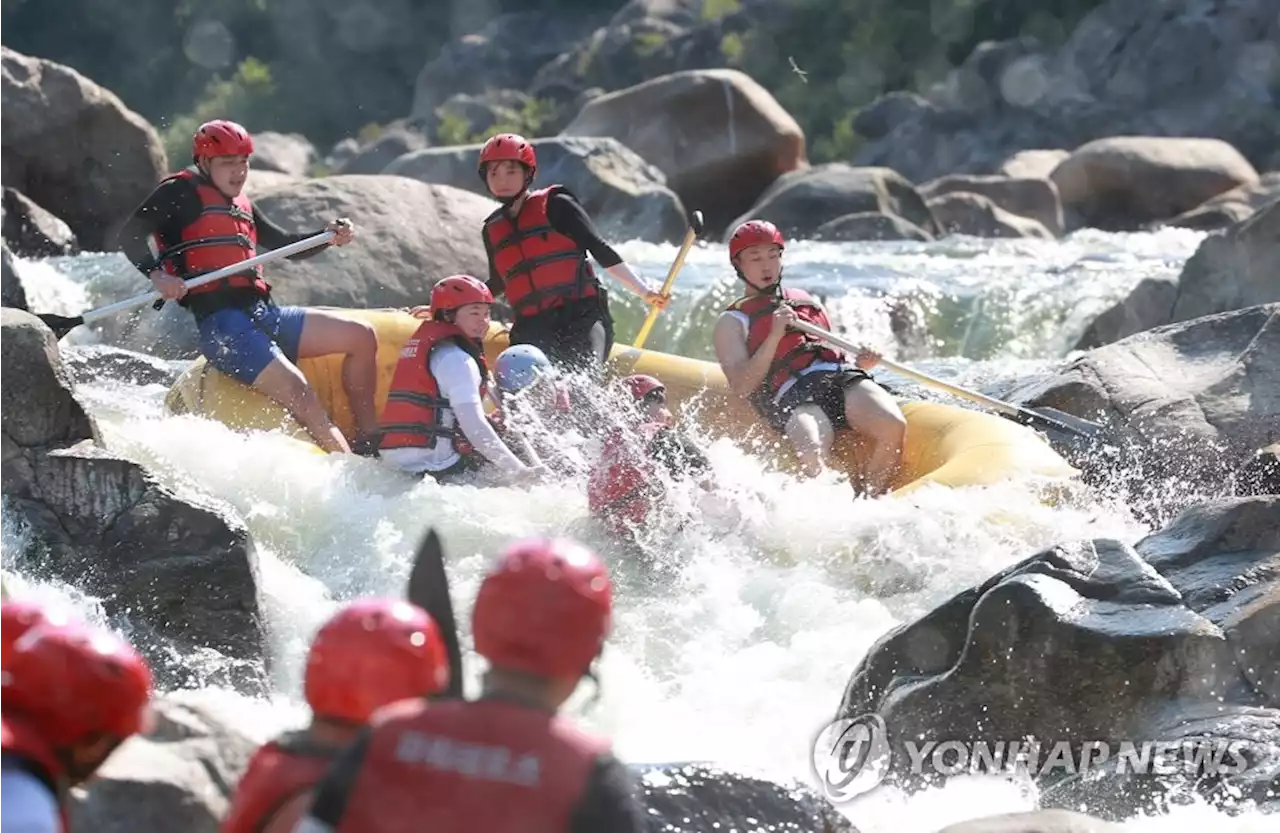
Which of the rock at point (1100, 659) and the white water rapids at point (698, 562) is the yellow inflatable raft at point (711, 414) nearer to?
the white water rapids at point (698, 562)

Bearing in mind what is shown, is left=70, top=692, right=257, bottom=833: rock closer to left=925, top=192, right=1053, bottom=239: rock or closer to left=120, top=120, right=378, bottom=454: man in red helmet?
left=120, top=120, right=378, bottom=454: man in red helmet

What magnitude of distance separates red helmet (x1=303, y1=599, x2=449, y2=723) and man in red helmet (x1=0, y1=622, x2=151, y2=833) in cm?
25

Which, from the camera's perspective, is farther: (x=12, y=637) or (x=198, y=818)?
(x=198, y=818)

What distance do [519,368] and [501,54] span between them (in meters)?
33.1

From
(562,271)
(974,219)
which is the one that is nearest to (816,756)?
(562,271)

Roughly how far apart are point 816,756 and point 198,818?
7.06ft

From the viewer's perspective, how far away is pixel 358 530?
612 centimetres

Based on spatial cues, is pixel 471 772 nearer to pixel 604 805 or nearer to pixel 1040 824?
pixel 604 805

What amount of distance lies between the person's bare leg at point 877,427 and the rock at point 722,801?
3.71m

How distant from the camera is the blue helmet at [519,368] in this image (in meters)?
6.70

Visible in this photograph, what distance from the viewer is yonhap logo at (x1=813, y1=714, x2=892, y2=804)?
14.3 ft

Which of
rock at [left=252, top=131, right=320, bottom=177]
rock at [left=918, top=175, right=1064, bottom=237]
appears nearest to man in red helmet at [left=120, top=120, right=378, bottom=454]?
rock at [left=918, top=175, right=1064, bottom=237]

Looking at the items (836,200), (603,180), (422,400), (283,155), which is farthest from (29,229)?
(283,155)

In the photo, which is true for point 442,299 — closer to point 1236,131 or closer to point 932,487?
point 932,487
